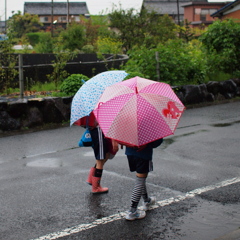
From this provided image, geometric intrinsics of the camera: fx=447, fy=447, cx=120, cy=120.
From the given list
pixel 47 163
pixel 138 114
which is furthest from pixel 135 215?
pixel 47 163

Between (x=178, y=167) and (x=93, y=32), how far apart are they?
31.6 m

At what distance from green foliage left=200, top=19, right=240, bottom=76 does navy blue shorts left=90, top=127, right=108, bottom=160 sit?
10140mm

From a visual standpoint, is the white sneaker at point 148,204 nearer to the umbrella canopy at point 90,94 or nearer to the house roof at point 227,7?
the umbrella canopy at point 90,94

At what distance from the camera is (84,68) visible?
52.6ft

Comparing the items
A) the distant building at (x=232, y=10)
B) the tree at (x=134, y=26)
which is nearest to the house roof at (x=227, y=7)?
the distant building at (x=232, y=10)

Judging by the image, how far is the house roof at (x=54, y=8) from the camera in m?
86.0

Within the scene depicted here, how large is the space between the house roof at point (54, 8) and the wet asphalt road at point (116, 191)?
265 ft

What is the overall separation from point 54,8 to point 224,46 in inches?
2972

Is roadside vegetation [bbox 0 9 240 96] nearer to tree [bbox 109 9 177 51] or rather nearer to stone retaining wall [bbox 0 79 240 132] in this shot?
stone retaining wall [bbox 0 79 240 132]

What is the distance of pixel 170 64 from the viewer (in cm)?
1255

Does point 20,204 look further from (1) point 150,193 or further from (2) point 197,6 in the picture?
(2) point 197,6

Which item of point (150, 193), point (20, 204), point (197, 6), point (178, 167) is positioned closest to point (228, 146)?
point (178, 167)

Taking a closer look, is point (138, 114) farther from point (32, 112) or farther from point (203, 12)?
point (203, 12)

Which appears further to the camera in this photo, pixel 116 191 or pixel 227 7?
pixel 227 7
